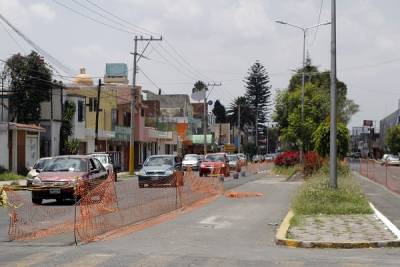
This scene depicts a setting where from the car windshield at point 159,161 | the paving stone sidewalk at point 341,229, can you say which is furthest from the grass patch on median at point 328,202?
the car windshield at point 159,161

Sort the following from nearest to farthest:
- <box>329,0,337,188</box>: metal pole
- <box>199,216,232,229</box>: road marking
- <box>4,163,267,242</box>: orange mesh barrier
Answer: <box>4,163,267,242</box>: orange mesh barrier
<box>199,216,232,229</box>: road marking
<box>329,0,337,188</box>: metal pole

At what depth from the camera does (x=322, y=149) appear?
39844 mm

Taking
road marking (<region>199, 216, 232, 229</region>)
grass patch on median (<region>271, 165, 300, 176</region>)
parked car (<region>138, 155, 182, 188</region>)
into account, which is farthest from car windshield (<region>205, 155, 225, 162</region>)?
road marking (<region>199, 216, 232, 229</region>)

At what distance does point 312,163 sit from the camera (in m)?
40.7

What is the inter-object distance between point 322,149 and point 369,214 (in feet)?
70.9

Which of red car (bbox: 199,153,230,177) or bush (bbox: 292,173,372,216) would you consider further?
red car (bbox: 199,153,230,177)

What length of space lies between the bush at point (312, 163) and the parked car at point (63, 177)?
18380 millimetres

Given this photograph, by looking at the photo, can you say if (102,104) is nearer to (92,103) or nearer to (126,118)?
(92,103)

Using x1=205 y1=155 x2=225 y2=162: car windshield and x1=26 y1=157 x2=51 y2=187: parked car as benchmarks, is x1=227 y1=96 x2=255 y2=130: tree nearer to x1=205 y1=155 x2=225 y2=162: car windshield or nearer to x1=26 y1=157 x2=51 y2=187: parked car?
x1=205 y1=155 x2=225 y2=162: car windshield

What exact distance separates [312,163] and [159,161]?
1038cm

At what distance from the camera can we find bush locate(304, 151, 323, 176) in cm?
4003

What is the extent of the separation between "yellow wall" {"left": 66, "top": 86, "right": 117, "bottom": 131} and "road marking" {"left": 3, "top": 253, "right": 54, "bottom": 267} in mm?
47102

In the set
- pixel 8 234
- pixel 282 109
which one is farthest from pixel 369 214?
pixel 282 109

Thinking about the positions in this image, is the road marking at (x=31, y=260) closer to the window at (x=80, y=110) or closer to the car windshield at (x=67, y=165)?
the car windshield at (x=67, y=165)
